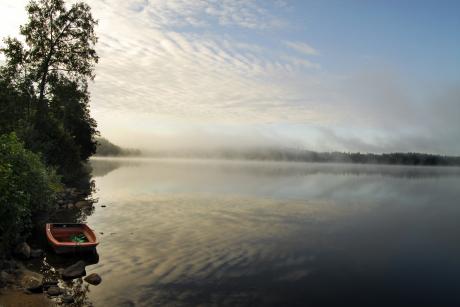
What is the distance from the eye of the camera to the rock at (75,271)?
2197 cm

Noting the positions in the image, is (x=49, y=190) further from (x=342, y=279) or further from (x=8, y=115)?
(x=8, y=115)

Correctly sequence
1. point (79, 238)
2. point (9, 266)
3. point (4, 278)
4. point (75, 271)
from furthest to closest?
point (79, 238) → point (75, 271) → point (9, 266) → point (4, 278)

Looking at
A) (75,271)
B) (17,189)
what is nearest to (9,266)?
(75,271)

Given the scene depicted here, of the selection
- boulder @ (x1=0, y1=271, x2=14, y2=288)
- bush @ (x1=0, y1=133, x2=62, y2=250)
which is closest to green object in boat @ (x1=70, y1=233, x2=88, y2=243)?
bush @ (x1=0, y1=133, x2=62, y2=250)

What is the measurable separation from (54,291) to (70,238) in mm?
11031

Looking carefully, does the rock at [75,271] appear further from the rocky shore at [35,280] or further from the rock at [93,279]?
the rock at [93,279]

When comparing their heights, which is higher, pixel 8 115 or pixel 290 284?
pixel 8 115

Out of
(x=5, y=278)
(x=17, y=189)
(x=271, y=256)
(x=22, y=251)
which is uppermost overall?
(x=17, y=189)

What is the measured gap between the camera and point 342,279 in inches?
945

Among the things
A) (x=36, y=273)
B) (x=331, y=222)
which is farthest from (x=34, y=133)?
(x=331, y=222)

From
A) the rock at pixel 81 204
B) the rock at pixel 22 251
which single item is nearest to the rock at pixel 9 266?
the rock at pixel 22 251

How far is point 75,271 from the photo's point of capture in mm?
22438

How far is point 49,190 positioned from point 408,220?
44.1 m

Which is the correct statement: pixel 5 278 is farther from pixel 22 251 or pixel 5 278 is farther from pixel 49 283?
pixel 22 251
